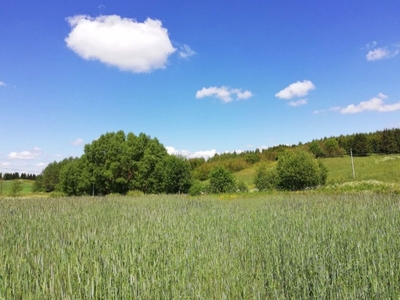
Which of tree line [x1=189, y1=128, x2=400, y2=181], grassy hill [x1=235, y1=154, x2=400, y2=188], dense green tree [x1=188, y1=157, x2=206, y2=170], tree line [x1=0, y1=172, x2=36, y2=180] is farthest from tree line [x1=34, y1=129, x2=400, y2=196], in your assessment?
tree line [x1=0, y1=172, x2=36, y2=180]

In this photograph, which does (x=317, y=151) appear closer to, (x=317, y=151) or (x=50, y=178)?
(x=317, y=151)

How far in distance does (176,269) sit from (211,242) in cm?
126

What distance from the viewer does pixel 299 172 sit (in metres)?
28.6

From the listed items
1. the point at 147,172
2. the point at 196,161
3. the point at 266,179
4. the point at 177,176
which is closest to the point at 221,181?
the point at 177,176

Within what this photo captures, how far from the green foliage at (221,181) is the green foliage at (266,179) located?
6.88 m

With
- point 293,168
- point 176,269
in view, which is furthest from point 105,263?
point 293,168

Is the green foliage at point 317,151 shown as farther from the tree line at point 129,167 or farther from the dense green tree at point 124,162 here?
the dense green tree at point 124,162

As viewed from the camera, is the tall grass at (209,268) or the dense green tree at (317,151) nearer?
the tall grass at (209,268)

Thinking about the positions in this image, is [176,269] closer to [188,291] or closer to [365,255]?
[188,291]

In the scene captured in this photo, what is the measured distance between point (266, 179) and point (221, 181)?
27.4 ft

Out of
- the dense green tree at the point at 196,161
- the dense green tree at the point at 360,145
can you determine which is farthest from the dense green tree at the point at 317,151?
the dense green tree at the point at 196,161

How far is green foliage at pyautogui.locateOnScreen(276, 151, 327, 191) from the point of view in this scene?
28.4 meters

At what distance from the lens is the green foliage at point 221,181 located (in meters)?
25.0

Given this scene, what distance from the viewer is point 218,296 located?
89.7 inches
